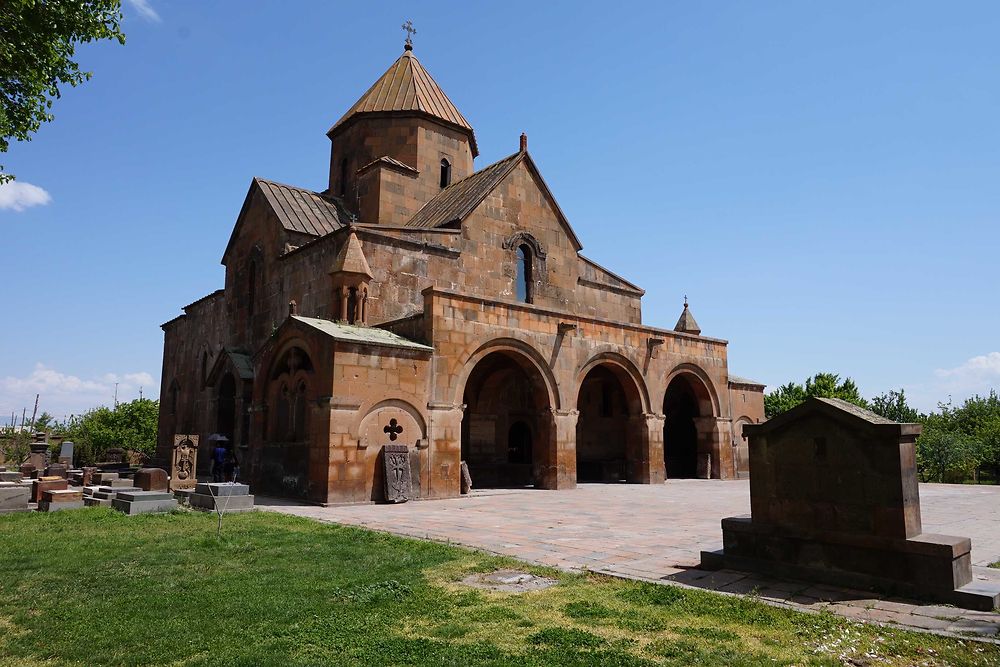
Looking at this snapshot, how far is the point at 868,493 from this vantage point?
5.46m

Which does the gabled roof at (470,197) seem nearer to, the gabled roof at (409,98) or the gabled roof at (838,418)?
the gabled roof at (409,98)

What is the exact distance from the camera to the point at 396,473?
13305 millimetres

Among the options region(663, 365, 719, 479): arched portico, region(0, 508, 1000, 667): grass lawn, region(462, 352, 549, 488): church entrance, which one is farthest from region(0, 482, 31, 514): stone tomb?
region(663, 365, 719, 479): arched portico

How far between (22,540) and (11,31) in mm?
7466

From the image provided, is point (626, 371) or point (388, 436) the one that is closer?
point (388, 436)

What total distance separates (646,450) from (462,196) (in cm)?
942

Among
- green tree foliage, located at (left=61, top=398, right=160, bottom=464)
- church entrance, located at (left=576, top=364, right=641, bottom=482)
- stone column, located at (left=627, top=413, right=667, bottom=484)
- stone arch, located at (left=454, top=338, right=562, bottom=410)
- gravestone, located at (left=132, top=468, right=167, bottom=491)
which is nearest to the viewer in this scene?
gravestone, located at (left=132, top=468, right=167, bottom=491)

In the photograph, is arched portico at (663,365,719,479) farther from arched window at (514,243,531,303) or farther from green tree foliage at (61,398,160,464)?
green tree foliage at (61,398,160,464)

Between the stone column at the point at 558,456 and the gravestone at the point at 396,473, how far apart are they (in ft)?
14.4

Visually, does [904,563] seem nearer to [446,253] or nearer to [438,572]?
[438,572]

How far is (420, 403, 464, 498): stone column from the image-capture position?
1416 cm

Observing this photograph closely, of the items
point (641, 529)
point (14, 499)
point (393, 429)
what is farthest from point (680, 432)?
point (14, 499)

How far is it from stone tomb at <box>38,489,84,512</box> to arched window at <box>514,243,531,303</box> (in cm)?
1222

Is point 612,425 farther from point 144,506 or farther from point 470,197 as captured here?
point 144,506
